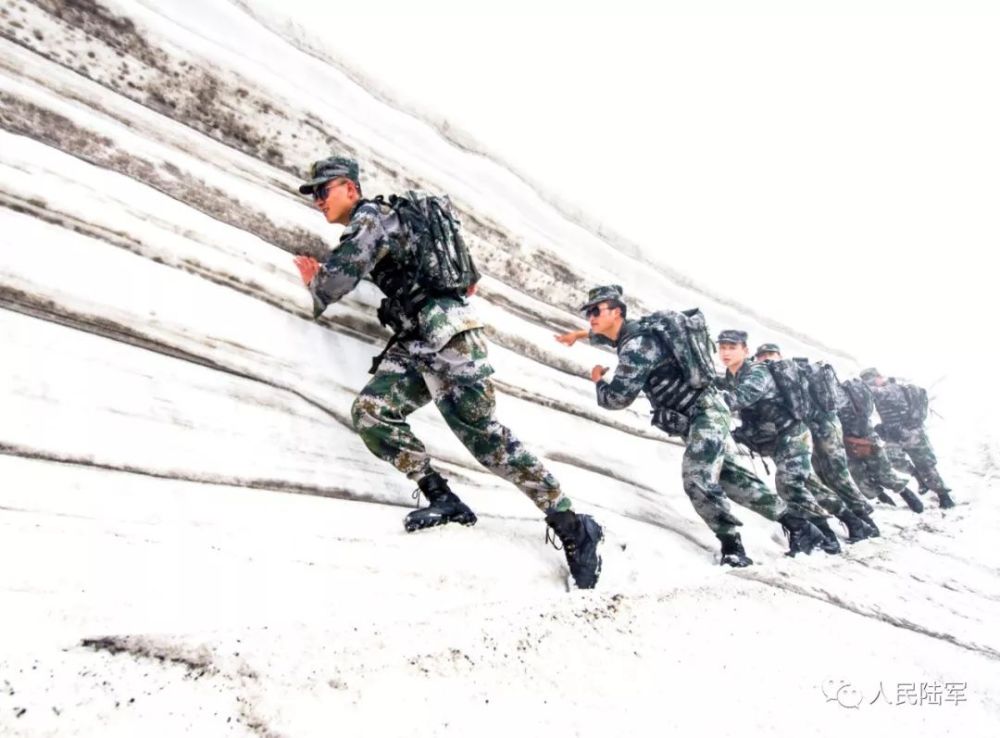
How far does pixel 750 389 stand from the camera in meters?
4.47

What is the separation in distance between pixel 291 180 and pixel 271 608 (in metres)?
3.35

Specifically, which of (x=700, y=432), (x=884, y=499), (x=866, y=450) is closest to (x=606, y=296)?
(x=700, y=432)

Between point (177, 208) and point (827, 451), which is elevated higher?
point (827, 451)

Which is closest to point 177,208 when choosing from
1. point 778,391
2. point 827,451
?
point 778,391

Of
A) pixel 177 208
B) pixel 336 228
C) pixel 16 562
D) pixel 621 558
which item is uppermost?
pixel 336 228

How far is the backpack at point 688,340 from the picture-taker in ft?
11.6

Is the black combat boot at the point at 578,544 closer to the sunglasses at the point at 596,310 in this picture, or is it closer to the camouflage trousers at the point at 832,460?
the sunglasses at the point at 596,310

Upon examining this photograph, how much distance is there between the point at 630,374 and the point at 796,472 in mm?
2167

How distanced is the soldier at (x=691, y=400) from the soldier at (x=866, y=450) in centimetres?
334

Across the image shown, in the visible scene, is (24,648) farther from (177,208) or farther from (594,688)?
(177,208)

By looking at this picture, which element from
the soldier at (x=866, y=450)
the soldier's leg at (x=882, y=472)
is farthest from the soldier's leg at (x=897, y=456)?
the soldier's leg at (x=882, y=472)

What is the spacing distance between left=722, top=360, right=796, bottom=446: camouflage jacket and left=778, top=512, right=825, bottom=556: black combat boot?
98 cm

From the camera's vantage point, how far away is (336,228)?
373 cm

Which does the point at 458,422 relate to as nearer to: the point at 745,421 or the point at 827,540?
the point at 827,540
